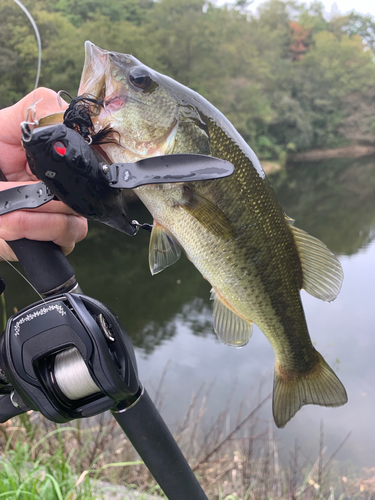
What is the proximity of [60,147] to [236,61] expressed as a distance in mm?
33564

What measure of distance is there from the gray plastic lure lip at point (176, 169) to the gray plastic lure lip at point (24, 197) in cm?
21

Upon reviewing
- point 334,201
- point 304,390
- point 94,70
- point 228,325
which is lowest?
point 334,201

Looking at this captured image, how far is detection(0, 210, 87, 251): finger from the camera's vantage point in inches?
40.6

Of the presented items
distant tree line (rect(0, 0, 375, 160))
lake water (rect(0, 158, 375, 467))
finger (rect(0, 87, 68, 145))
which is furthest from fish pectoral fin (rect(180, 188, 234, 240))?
distant tree line (rect(0, 0, 375, 160))

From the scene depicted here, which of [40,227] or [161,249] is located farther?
[161,249]

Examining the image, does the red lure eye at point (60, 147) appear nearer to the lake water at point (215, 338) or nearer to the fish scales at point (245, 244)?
the fish scales at point (245, 244)

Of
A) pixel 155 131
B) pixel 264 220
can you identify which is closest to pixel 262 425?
pixel 264 220

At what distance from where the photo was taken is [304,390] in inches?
63.5

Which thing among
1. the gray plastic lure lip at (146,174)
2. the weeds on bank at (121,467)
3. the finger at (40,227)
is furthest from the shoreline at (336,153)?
the gray plastic lure lip at (146,174)

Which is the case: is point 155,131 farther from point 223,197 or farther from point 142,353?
point 142,353

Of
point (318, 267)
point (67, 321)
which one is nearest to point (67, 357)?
point (67, 321)

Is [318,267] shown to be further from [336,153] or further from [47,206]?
[336,153]

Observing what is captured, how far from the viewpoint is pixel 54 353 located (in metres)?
1.06

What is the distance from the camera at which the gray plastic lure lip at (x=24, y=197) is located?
982 mm
